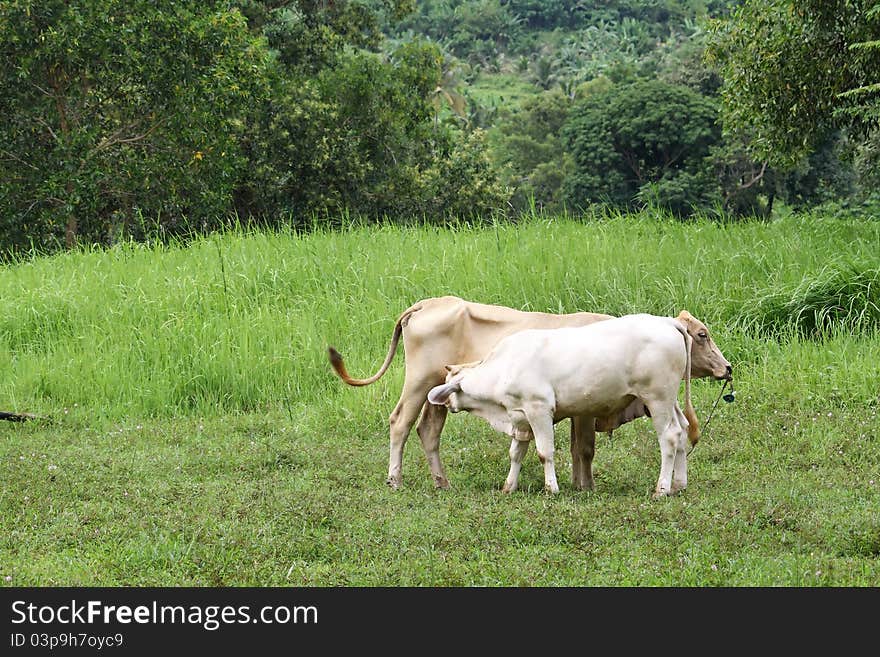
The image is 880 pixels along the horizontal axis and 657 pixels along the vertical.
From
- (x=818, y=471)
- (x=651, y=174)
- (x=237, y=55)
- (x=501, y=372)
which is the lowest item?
(x=651, y=174)

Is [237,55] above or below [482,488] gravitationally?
above

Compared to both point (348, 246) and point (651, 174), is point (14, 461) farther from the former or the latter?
point (651, 174)

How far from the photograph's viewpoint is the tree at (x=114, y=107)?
610 inches

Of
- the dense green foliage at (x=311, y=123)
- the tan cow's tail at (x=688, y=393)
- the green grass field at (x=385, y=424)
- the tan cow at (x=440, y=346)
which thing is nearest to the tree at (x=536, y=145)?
the dense green foliage at (x=311, y=123)

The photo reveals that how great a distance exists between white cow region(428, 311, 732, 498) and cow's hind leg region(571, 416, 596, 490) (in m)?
0.24

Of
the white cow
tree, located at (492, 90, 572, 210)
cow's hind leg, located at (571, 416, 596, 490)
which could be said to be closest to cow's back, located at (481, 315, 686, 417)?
the white cow

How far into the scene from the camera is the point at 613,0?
284ft

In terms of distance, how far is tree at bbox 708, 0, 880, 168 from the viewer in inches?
472

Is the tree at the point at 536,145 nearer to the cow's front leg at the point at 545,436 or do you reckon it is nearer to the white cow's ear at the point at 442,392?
the white cow's ear at the point at 442,392

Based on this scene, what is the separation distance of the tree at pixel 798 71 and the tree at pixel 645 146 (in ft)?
52.0

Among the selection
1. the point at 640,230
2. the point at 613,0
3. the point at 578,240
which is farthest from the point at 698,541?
the point at 613,0

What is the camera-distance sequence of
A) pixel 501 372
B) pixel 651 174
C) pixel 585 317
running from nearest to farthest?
pixel 501 372 → pixel 585 317 → pixel 651 174

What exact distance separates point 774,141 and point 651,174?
17.0m

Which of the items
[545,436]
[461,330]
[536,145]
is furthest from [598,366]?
[536,145]
